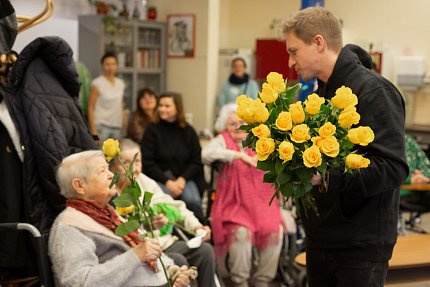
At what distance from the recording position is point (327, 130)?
6.39ft

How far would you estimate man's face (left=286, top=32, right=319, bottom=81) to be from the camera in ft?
7.78

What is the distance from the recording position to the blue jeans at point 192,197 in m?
4.93

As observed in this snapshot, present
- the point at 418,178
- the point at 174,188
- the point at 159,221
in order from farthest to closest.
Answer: the point at 418,178 → the point at 174,188 → the point at 159,221

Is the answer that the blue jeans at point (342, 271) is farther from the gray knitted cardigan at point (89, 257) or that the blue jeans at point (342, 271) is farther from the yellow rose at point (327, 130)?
the gray knitted cardigan at point (89, 257)

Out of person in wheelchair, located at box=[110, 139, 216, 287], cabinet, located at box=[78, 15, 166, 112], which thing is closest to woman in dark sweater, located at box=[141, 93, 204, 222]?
person in wheelchair, located at box=[110, 139, 216, 287]

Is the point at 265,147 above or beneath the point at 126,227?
above

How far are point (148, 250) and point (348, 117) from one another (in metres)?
1.13

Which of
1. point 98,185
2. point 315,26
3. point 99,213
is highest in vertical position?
point 315,26

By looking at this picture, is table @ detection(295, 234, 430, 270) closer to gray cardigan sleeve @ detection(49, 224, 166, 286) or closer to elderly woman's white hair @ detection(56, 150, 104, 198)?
gray cardigan sleeve @ detection(49, 224, 166, 286)

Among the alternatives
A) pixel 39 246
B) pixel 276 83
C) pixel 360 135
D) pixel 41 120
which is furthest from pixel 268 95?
pixel 41 120

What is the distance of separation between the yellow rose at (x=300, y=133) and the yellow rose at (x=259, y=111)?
0.09 meters

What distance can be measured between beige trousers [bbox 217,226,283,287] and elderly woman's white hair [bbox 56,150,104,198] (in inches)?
73.4

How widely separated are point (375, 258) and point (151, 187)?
1903 mm

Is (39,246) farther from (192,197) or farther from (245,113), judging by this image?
(192,197)
